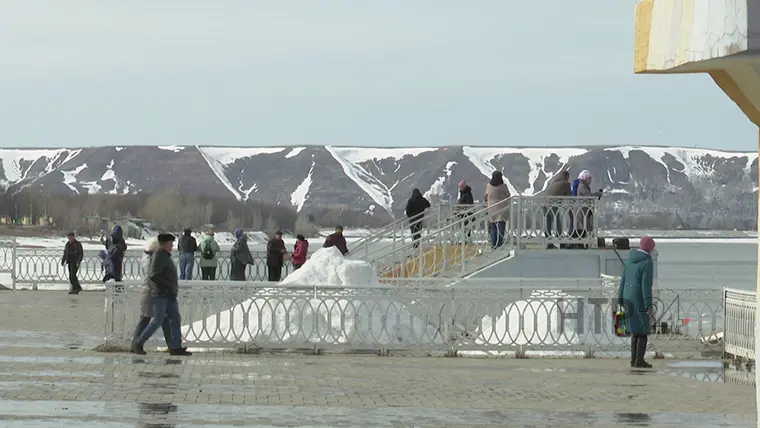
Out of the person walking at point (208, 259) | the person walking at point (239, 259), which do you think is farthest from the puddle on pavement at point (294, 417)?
the person walking at point (208, 259)

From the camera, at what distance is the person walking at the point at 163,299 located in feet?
62.7

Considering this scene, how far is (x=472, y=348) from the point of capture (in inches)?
802

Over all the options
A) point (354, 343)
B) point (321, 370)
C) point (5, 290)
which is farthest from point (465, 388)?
point (5, 290)

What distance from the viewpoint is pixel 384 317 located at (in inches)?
795

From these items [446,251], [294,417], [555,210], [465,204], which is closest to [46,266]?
[465,204]

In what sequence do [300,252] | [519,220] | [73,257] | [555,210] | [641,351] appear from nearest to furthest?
[641,351], [519,220], [555,210], [300,252], [73,257]

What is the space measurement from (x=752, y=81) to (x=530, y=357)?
13.0 metres

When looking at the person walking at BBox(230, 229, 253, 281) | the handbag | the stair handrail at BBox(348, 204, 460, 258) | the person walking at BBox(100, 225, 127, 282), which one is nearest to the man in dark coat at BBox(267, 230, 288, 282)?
the person walking at BBox(230, 229, 253, 281)

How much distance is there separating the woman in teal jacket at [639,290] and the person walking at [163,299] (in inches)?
232

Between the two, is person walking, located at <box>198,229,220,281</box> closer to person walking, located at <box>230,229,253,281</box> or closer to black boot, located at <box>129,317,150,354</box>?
person walking, located at <box>230,229,253,281</box>

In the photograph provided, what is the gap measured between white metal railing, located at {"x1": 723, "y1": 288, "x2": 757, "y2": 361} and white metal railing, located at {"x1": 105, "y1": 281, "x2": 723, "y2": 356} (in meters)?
1.47

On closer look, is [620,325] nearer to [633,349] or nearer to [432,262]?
[633,349]

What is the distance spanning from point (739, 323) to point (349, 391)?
278 inches

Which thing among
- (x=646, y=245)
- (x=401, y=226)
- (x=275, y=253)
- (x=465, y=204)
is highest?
(x=465, y=204)
